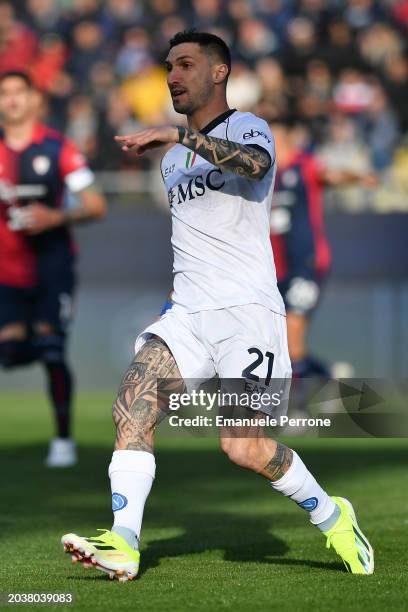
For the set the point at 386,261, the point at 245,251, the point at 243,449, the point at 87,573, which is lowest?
the point at 386,261

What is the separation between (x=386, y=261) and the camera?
16.1m

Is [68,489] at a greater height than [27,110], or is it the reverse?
[27,110]

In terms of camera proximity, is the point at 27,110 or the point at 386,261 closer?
the point at 27,110

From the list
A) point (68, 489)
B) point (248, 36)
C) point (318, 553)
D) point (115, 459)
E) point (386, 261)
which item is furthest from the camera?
point (248, 36)

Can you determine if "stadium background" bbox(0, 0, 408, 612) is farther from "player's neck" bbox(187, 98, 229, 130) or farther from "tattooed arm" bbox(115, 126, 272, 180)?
"player's neck" bbox(187, 98, 229, 130)

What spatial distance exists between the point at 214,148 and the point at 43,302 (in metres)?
4.88

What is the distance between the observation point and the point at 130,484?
17.7 feet

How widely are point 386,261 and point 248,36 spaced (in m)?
4.30

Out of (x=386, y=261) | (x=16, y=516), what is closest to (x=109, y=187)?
(x=386, y=261)

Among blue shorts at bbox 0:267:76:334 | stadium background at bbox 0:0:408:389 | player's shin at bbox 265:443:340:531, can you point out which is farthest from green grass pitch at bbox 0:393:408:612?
stadium background at bbox 0:0:408:389

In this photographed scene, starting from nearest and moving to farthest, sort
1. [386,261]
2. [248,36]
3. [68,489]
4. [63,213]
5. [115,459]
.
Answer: [115,459]
[68,489]
[63,213]
[386,261]
[248,36]

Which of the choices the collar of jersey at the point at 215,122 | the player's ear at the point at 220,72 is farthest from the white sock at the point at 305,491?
the player's ear at the point at 220,72

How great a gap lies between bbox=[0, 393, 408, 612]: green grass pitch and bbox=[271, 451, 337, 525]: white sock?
0.25 metres

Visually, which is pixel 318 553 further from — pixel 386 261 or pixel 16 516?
pixel 386 261
